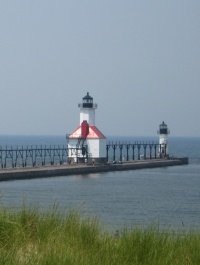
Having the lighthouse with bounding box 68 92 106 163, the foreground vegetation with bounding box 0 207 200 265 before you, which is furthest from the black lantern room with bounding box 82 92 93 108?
the foreground vegetation with bounding box 0 207 200 265

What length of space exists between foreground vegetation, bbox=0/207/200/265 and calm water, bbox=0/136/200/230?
66.5 ft

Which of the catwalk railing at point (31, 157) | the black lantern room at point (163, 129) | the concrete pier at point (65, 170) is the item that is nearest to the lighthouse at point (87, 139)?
the concrete pier at point (65, 170)

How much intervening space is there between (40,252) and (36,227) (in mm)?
1899

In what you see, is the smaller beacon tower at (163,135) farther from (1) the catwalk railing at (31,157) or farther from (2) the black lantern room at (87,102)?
(2) the black lantern room at (87,102)

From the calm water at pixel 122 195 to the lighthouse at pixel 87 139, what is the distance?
12.8ft

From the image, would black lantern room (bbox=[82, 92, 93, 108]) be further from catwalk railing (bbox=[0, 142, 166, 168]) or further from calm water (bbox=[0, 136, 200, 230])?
calm water (bbox=[0, 136, 200, 230])

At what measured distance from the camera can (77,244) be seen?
12023mm

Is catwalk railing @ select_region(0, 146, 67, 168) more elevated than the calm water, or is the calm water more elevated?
catwalk railing @ select_region(0, 146, 67, 168)

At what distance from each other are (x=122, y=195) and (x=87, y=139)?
30787mm

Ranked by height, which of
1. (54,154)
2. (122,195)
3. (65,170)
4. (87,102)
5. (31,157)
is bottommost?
(122,195)

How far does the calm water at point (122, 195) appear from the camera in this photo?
1566 inches

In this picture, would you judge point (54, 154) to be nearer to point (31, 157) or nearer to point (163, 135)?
point (31, 157)

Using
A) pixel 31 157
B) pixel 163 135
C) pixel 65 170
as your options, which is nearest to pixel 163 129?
pixel 163 135

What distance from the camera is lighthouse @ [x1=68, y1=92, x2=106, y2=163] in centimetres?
8750
